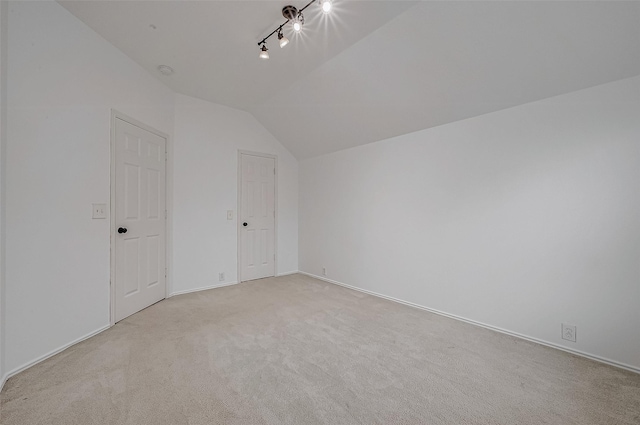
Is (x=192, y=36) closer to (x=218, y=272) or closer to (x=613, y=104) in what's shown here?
(x=218, y=272)

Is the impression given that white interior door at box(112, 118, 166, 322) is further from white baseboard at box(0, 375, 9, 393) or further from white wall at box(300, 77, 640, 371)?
white wall at box(300, 77, 640, 371)

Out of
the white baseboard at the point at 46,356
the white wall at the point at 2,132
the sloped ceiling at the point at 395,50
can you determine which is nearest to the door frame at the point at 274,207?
the sloped ceiling at the point at 395,50

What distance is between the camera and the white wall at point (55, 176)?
186cm

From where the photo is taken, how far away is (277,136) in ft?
15.0

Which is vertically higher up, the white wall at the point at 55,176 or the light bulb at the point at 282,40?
the light bulb at the point at 282,40

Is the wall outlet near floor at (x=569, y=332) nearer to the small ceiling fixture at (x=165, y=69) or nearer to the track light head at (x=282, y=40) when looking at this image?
the track light head at (x=282, y=40)

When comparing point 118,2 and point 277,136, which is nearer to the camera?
point 118,2

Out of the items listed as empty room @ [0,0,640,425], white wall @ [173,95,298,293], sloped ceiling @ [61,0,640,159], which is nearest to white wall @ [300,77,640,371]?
empty room @ [0,0,640,425]

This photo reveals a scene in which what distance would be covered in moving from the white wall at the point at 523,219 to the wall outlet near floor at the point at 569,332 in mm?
46

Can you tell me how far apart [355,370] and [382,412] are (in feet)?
1.34

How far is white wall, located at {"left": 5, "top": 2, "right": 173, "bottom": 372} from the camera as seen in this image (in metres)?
1.86

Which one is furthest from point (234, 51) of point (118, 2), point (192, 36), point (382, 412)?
point (382, 412)

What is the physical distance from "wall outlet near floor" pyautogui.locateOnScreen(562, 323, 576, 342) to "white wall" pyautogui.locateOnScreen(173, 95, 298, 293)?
3.88 metres

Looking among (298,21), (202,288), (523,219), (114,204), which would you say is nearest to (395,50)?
(298,21)
